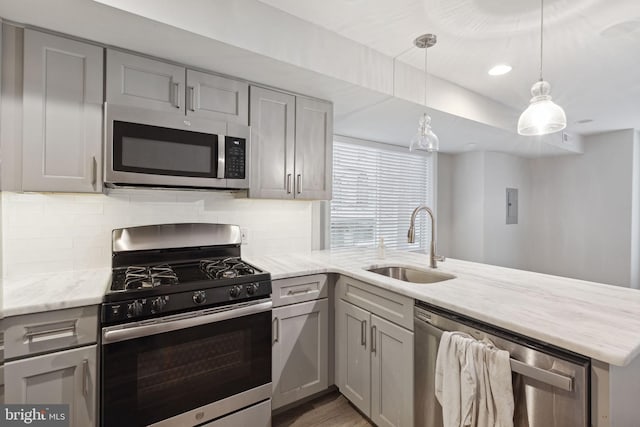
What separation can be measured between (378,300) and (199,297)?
3.14 ft

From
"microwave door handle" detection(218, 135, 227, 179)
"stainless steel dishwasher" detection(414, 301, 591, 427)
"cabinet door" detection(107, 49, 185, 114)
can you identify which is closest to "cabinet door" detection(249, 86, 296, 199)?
"microwave door handle" detection(218, 135, 227, 179)

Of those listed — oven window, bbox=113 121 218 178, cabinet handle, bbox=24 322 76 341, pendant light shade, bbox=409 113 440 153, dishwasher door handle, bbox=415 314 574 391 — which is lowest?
dishwasher door handle, bbox=415 314 574 391

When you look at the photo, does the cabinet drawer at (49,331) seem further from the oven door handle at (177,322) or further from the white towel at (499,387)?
the white towel at (499,387)

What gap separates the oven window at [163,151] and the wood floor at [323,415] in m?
1.61

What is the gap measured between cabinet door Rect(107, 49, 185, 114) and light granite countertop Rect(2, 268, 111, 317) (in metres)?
0.95

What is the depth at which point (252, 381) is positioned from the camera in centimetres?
166

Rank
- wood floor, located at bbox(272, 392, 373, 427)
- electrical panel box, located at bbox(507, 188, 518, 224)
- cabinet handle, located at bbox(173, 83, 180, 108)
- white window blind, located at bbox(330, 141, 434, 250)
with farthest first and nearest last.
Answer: electrical panel box, located at bbox(507, 188, 518, 224) → white window blind, located at bbox(330, 141, 434, 250) → wood floor, located at bbox(272, 392, 373, 427) → cabinet handle, located at bbox(173, 83, 180, 108)

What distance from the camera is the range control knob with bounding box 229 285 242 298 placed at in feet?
5.19

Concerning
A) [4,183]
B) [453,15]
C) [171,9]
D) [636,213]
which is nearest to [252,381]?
[4,183]

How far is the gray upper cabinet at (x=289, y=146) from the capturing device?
6.77 feet

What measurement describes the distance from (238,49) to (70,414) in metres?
1.87

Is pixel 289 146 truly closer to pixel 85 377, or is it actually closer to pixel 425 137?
pixel 425 137

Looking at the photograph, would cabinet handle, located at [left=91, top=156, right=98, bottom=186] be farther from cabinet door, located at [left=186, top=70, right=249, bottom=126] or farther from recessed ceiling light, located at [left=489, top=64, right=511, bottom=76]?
recessed ceiling light, located at [left=489, top=64, right=511, bottom=76]

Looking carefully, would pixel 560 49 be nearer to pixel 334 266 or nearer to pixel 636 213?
pixel 334 266
